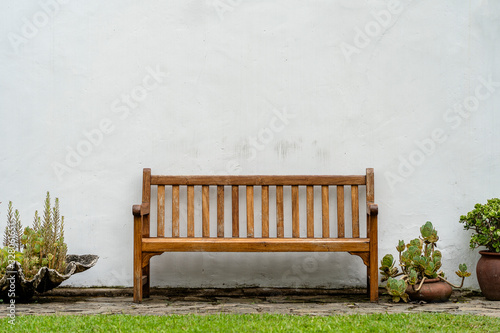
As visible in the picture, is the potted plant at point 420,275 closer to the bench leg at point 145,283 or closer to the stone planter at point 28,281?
the bench leg at point 145,283

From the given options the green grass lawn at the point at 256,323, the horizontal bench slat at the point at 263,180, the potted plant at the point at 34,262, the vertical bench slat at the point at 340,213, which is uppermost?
the horizontal bench slat at the point at 263,180

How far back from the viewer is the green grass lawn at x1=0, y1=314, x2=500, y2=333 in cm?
285

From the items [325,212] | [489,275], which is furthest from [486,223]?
[325,212]

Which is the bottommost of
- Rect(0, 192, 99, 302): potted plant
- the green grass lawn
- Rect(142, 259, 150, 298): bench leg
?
the green grass lawn

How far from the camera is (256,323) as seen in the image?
9.72ft

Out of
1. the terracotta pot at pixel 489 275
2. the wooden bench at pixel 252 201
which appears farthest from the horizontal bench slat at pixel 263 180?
the terracotta pot at pixel 489 275

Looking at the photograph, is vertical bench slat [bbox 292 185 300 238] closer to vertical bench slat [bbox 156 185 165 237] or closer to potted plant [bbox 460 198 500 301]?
vertical bench slat [bbox 156 185 165 237]

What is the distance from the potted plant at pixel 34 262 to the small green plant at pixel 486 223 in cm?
305

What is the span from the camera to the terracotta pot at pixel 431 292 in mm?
3711

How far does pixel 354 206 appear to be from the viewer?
4.06 meters

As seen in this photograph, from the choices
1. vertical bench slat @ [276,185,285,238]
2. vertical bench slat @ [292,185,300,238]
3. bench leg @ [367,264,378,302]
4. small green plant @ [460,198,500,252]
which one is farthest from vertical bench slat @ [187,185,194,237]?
small green plant @ [460,198,500,252]

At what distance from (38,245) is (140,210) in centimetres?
82

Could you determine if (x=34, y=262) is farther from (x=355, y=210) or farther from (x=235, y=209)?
(x=355, y=210)

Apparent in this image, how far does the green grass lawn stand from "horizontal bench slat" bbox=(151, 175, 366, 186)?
1225mm
